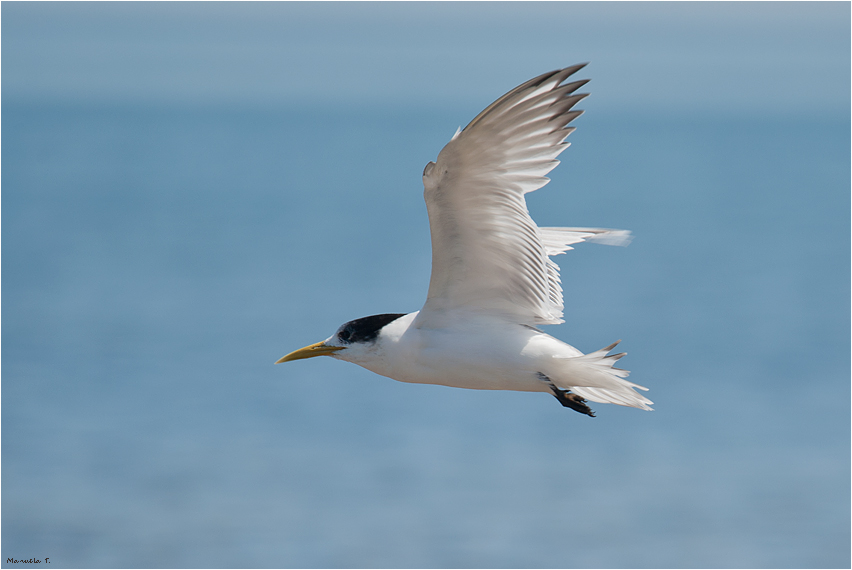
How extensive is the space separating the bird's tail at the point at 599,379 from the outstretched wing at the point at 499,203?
1.03ft

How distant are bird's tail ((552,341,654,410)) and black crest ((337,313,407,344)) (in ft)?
3.29

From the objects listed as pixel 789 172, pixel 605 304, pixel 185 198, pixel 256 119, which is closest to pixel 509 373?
pixel 605 304

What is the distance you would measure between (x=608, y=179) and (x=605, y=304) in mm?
28131

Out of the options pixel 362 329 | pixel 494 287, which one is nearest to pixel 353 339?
pixel 362 329

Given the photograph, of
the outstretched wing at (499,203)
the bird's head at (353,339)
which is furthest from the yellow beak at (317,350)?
the outstretched wing at (499,203)

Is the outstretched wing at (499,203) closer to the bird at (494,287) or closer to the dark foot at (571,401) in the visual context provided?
the bird at (494,287)

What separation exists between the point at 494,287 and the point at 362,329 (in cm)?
77

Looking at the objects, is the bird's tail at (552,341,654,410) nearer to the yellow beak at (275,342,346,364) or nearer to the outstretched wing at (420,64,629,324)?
the outstretched wing at (420,64,629,324)

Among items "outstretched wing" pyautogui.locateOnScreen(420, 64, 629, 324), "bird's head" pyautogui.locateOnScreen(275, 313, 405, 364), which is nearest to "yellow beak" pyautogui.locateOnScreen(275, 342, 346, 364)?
"bird's head" pyautogui.locateOnScreen(275, 313, 405, 364)

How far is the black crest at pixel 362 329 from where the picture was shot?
5352 mm

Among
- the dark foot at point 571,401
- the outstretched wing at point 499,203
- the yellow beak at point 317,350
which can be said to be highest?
the outstretched wing at point 499,203

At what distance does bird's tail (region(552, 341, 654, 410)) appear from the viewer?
5.11 meters

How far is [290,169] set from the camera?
197ft

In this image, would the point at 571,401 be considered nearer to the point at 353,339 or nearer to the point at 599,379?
the point at 599,379
